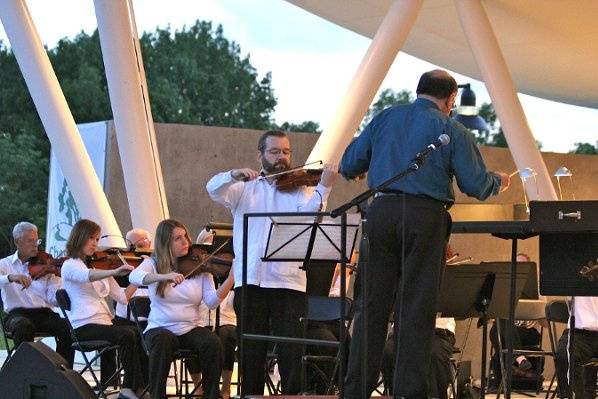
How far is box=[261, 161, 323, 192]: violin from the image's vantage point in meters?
6.82

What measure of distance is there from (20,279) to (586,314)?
4150mm

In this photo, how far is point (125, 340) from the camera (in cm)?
844

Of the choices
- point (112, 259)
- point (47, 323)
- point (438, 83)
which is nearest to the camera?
→ point (438, 83)

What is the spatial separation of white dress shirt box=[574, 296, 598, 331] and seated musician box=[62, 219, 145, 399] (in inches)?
123

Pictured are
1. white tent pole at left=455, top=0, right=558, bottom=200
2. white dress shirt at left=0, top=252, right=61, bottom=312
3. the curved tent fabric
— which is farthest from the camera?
the curved tent fabric

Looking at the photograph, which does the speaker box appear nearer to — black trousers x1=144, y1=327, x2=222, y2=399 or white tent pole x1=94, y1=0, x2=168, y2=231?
black trousers x1=144, y1=327, x2=222, y2=399

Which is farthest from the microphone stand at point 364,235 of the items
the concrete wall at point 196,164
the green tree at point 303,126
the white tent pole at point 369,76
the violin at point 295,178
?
the green tree at point 303,126

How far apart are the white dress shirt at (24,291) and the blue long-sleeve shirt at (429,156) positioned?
167 inches

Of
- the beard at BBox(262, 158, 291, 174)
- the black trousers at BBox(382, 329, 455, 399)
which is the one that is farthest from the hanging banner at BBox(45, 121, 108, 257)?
the beard at BBox(262, 158, 291, 174)

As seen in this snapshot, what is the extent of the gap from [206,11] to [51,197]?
29700 mm

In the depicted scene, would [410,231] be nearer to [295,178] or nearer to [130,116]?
[295,178]

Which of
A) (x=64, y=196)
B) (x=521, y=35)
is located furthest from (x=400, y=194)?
(x=521, y=35)

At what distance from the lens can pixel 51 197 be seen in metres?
13.1

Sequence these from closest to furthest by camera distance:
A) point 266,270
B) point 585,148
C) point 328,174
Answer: point 328,174 → point 266,270 → point 585,148
